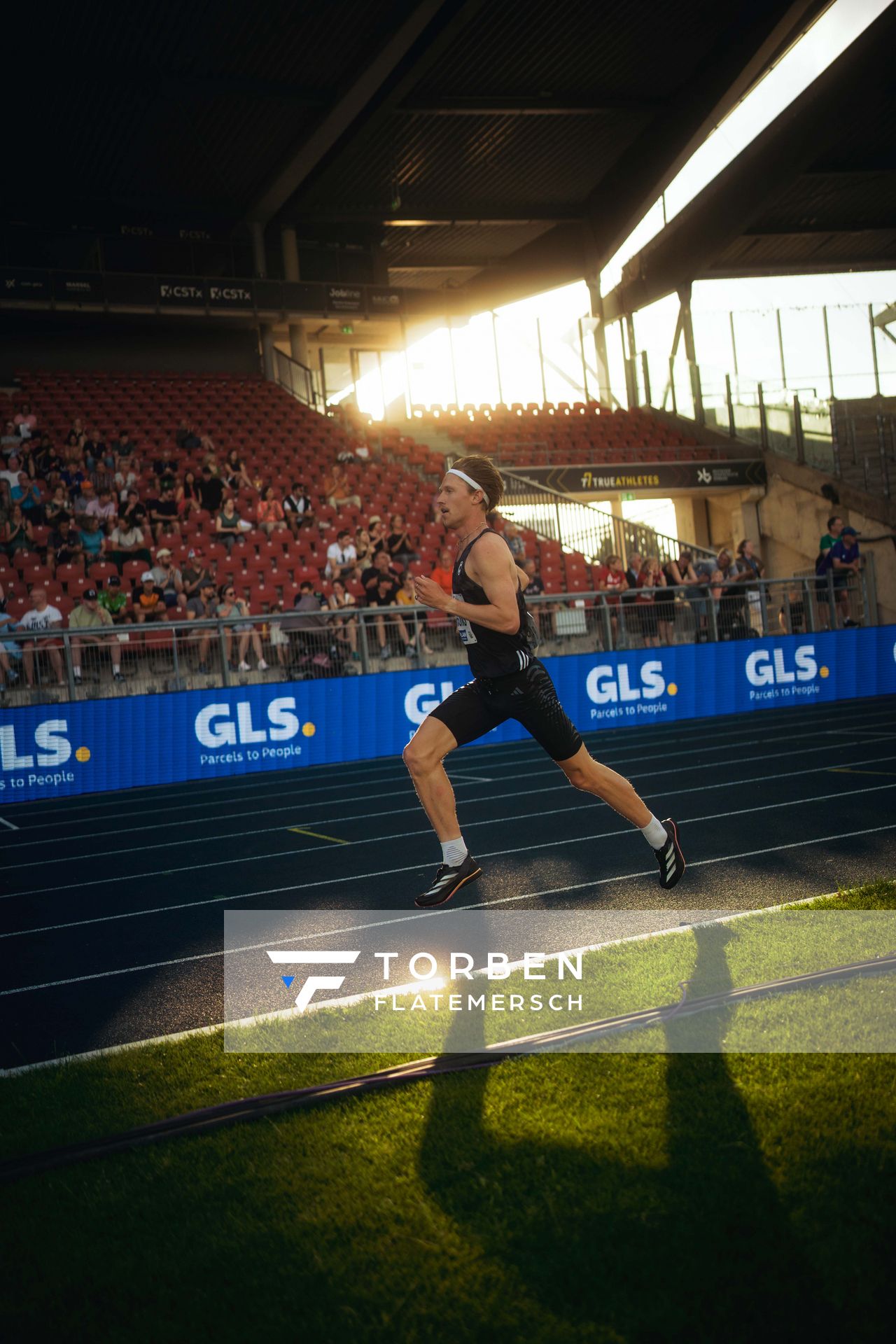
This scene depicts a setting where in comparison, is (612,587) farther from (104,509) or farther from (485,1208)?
(485,1208)

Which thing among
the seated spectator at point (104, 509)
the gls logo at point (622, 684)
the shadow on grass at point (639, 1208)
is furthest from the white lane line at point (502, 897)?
the seated spectator at point (104, 509)

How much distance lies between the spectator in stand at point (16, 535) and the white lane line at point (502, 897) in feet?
41.4

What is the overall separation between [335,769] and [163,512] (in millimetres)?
7599

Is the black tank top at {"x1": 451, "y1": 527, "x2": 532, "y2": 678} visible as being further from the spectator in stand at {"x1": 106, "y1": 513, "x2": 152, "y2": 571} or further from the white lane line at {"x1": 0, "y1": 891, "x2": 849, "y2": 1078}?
the spectator in stand at {"x1": 106, "y1": 513, "x2": 152, "y2": 571}

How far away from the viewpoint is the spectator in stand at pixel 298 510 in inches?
802

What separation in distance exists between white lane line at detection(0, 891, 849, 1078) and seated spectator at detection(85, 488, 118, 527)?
14524 millimetres

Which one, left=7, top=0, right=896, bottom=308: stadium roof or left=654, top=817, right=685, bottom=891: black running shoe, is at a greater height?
left=7, top=0, right=896, bottom=308: stadium roof

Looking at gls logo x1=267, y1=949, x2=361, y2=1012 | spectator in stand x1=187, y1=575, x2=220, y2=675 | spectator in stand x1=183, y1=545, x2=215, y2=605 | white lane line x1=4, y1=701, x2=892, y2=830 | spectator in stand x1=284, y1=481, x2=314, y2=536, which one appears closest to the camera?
gls logo x1=267, y1=949, x2=361, y2=1012

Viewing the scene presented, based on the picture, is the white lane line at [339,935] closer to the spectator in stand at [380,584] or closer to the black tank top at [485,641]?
the black tank top at [485,641]

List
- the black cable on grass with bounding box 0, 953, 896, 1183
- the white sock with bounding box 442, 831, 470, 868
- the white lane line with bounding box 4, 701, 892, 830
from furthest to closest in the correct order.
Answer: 1. the white lane line with bounding box 4, 701, 892, 830
2. the white sock with bounding box 442, 831, 470, 868
3. the black cable on grass with bounding box 0, 953, 896, 1183

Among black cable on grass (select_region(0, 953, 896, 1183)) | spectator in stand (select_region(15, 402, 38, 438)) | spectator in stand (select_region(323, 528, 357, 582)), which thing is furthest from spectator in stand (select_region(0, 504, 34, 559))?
black cable on grass (select_region(0, 953, 896, 1183))

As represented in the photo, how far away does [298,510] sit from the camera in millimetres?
20625

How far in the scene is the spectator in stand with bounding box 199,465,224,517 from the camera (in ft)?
67.5

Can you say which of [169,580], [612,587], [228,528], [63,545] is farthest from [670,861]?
[228,528]
